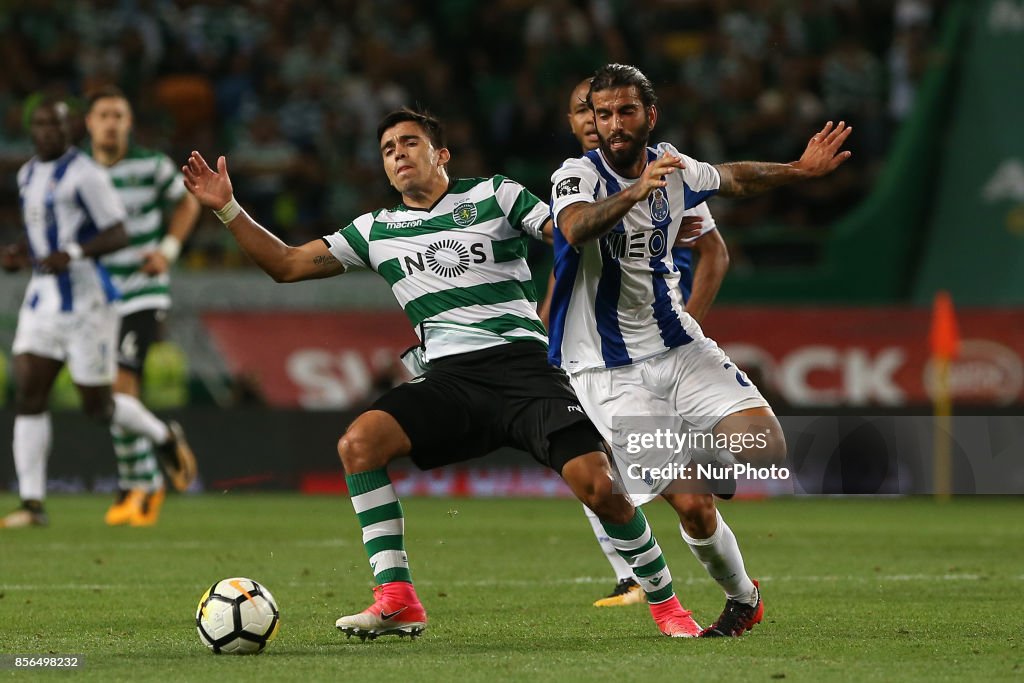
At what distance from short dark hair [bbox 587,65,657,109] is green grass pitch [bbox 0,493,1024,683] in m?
2.06

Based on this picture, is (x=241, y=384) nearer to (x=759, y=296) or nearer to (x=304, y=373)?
(x=304, y=373)

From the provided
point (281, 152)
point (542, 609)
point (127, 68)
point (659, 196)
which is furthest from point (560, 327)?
point (127, 68)

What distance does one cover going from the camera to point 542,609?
286 inches

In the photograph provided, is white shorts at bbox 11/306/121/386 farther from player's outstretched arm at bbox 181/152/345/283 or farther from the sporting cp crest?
the sporting cp crest

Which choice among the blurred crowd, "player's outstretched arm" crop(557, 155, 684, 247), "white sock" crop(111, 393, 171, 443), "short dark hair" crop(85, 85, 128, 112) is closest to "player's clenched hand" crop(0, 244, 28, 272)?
"white sock" crop(111, 393, 171, 443)

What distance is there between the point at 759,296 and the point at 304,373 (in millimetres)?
4625

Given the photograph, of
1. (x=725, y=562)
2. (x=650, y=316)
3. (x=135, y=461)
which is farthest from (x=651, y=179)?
(x=135, y=461)

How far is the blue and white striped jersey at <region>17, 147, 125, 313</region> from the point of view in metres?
11.2

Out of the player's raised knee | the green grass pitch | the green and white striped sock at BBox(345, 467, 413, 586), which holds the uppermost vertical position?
the player's raised knee

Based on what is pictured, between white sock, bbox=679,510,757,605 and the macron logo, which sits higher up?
the macron logo

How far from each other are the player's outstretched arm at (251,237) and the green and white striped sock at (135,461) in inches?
213

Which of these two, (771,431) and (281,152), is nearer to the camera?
(771,431)

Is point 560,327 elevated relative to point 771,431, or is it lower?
elevated

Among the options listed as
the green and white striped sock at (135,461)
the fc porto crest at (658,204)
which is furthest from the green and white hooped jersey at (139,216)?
the fc porto crest at (658,204)
